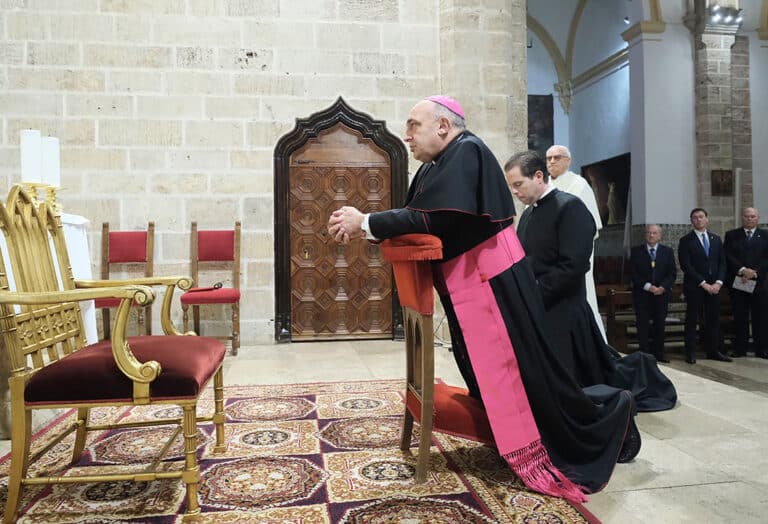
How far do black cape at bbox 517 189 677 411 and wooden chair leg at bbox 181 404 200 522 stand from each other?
172 cm

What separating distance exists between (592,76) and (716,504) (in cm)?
1341

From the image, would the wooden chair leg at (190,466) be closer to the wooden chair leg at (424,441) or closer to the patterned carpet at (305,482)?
the patterned carpet at (305,482)

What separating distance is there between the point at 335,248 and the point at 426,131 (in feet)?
13.5

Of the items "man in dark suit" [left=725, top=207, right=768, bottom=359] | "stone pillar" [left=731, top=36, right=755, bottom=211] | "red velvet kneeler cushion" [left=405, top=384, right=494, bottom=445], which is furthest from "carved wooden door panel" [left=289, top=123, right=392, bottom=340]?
"stone pillar" [left=731, top=36, right=755, bottom=211]

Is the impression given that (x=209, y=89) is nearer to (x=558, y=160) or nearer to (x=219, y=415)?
(x=558, y=160)

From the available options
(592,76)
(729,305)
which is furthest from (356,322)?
(592,76)

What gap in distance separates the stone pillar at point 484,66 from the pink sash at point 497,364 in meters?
3.96

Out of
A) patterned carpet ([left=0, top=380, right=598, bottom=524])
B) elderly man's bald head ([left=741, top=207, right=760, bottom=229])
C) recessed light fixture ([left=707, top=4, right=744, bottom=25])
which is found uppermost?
recessed light fixture ([left=707, top=4, right=744, bottom=25])

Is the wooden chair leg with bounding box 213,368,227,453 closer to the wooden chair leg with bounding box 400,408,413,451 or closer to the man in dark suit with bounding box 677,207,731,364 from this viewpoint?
the wooden chair leg with bounding box 400,408,413,451

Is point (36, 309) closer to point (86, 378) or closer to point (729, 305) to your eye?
point (86, 378)

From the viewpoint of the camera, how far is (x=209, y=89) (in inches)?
250

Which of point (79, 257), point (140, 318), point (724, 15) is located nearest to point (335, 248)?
point (140, 318)

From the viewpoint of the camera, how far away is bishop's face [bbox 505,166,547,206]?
3.07 meters

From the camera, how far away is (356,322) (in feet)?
21.7
